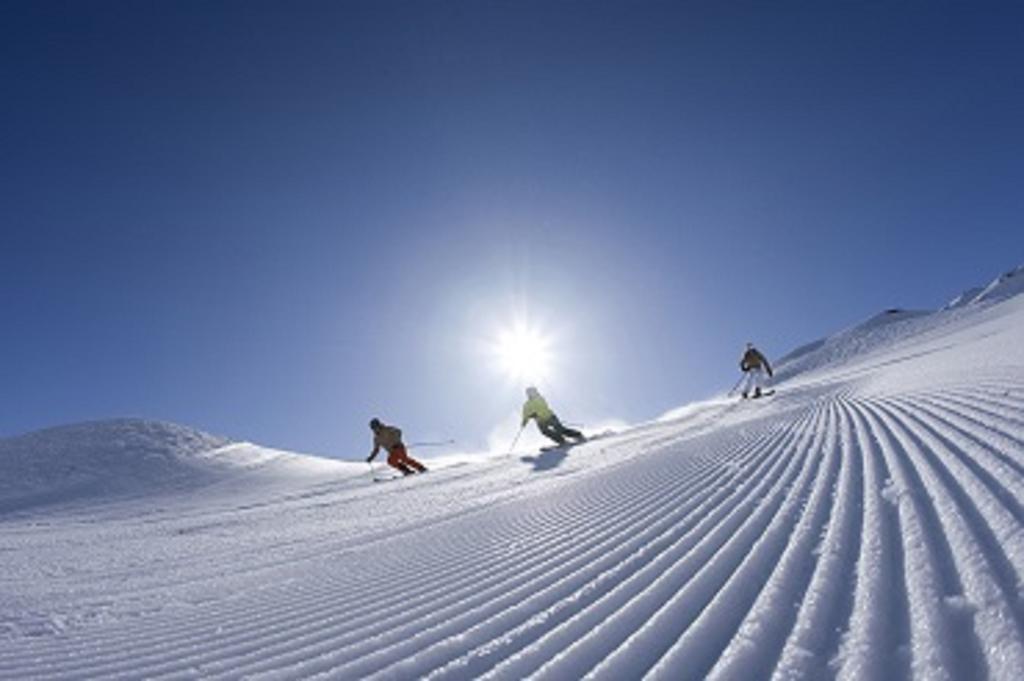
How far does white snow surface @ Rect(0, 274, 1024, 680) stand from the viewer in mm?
2328

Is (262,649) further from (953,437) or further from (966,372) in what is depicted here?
(966,372)

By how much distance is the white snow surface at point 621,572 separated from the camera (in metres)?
2.33

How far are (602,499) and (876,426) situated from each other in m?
2.82

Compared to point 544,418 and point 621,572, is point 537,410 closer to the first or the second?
point 544,418

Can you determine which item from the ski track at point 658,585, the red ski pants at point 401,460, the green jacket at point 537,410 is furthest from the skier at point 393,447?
the ski track at point 658,585

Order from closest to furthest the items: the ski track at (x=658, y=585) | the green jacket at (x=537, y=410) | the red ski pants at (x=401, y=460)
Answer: the ski track at (x=658, y=585) < the red ski pants at (x=401, y=460) < the green jacket at (x=537, y=410)

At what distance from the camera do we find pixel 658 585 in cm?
327

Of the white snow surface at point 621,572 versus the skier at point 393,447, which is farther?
the skier at point 393,447

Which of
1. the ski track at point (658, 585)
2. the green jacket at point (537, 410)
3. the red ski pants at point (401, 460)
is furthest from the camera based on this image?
the green jacket at point (537, 410)

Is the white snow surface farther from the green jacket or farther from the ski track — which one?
the green jacket

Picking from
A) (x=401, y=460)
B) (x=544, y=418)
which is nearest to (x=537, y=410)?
(x=544, y=418)

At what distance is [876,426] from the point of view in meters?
7.26

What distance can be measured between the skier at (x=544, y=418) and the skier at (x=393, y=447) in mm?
2497

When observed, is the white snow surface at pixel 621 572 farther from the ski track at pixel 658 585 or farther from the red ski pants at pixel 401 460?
the red ski pants at pixel 401 460
